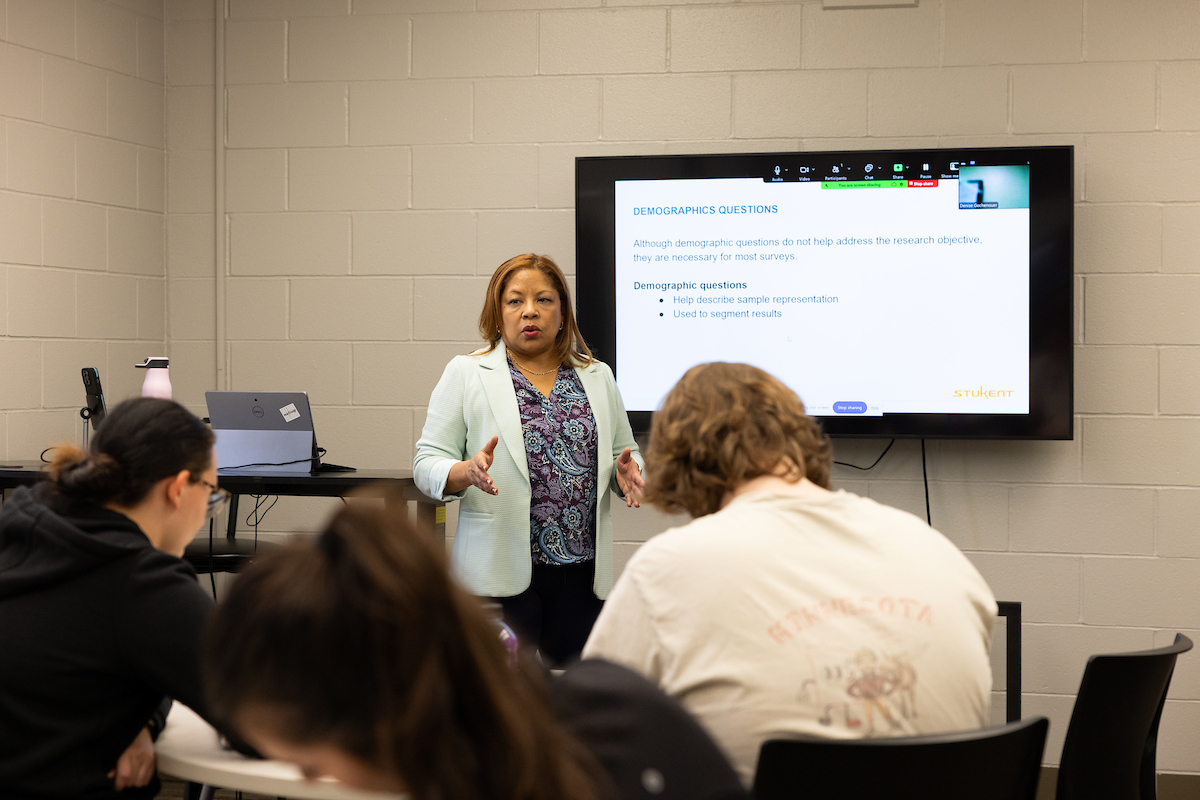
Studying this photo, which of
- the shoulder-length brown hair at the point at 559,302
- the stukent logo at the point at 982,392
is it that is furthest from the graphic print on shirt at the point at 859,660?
the stukent logo at the point at 982,392

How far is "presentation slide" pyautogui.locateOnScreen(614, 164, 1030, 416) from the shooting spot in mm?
3102

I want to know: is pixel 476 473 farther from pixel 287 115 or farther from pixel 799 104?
pixel 287 115

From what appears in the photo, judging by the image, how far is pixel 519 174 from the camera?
3420mm

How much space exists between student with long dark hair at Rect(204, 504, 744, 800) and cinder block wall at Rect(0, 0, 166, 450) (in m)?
2.99

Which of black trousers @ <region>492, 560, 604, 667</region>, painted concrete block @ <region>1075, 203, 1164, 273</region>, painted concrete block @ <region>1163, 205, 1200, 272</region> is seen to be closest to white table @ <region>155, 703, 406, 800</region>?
black trousers @ <region>492, 560, 604, 667</region>

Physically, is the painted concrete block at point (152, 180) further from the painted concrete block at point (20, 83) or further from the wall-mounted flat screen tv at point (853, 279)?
the wall-mounted flat screen tv at point (853, 279)

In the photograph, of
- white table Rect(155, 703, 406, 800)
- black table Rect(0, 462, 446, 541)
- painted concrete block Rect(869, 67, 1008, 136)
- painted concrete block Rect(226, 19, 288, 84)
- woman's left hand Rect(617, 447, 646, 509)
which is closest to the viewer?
white table Rect(155, 703, 406, 800)

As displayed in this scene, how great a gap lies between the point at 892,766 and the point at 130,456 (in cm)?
112

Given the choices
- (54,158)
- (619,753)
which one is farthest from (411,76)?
(619,753)

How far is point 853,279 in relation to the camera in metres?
3.17

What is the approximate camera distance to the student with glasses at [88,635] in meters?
1.35

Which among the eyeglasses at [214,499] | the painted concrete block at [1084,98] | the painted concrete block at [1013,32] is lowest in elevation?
the eyeglasses at [214,499]

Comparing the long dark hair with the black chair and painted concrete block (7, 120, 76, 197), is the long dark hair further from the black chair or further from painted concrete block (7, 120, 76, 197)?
painted concrete block (7, 120, 76, 197)

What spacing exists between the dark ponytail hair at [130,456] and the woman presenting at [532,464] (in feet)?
3.01
